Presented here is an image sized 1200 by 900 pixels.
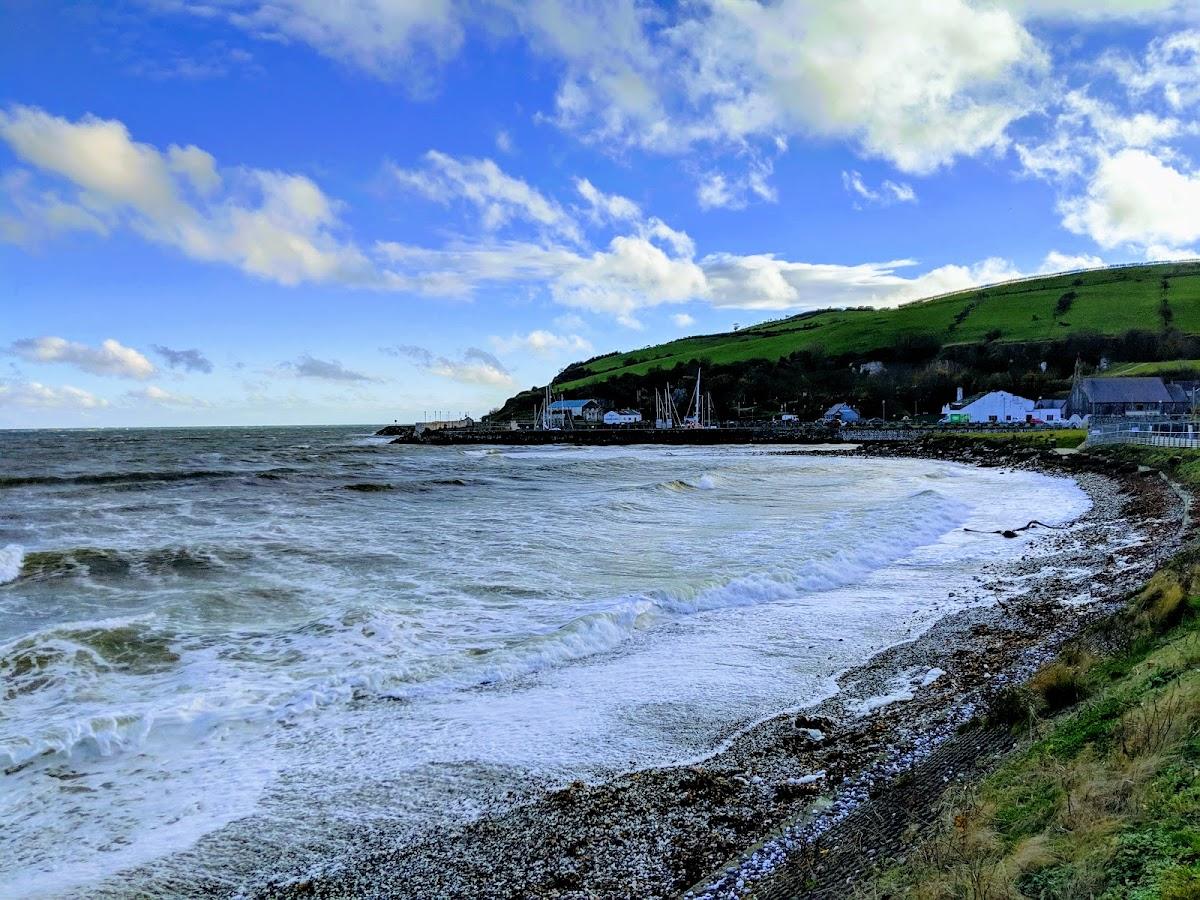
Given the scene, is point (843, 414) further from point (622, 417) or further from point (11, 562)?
point (11, 562)

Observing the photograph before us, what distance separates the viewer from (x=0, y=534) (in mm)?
24344

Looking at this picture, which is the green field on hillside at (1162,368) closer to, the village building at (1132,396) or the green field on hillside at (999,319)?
the village building at (1132,396)

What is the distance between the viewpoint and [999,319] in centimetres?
12625

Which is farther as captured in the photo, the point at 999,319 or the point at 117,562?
the point at 999,319

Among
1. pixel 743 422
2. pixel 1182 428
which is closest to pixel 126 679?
pixel 1182 428

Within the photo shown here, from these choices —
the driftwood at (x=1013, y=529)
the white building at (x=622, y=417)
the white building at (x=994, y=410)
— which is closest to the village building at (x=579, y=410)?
the white building at (x=622, y=417)

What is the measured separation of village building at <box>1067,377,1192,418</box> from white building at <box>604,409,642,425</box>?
71.8 meters

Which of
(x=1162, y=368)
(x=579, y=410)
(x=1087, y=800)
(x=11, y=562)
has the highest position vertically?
(x=1162, y=368)

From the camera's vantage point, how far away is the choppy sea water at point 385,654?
7008 mm

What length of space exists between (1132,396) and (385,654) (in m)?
88.5

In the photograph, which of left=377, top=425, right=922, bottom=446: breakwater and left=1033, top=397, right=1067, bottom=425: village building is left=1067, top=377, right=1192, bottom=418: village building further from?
left=377, top=425, right=922, bottom=446: breakwater

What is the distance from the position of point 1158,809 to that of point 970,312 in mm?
148558

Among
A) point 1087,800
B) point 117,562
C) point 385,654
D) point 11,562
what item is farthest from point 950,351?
point 1087,800

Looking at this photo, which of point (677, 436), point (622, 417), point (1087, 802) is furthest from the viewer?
point (622, 417)
